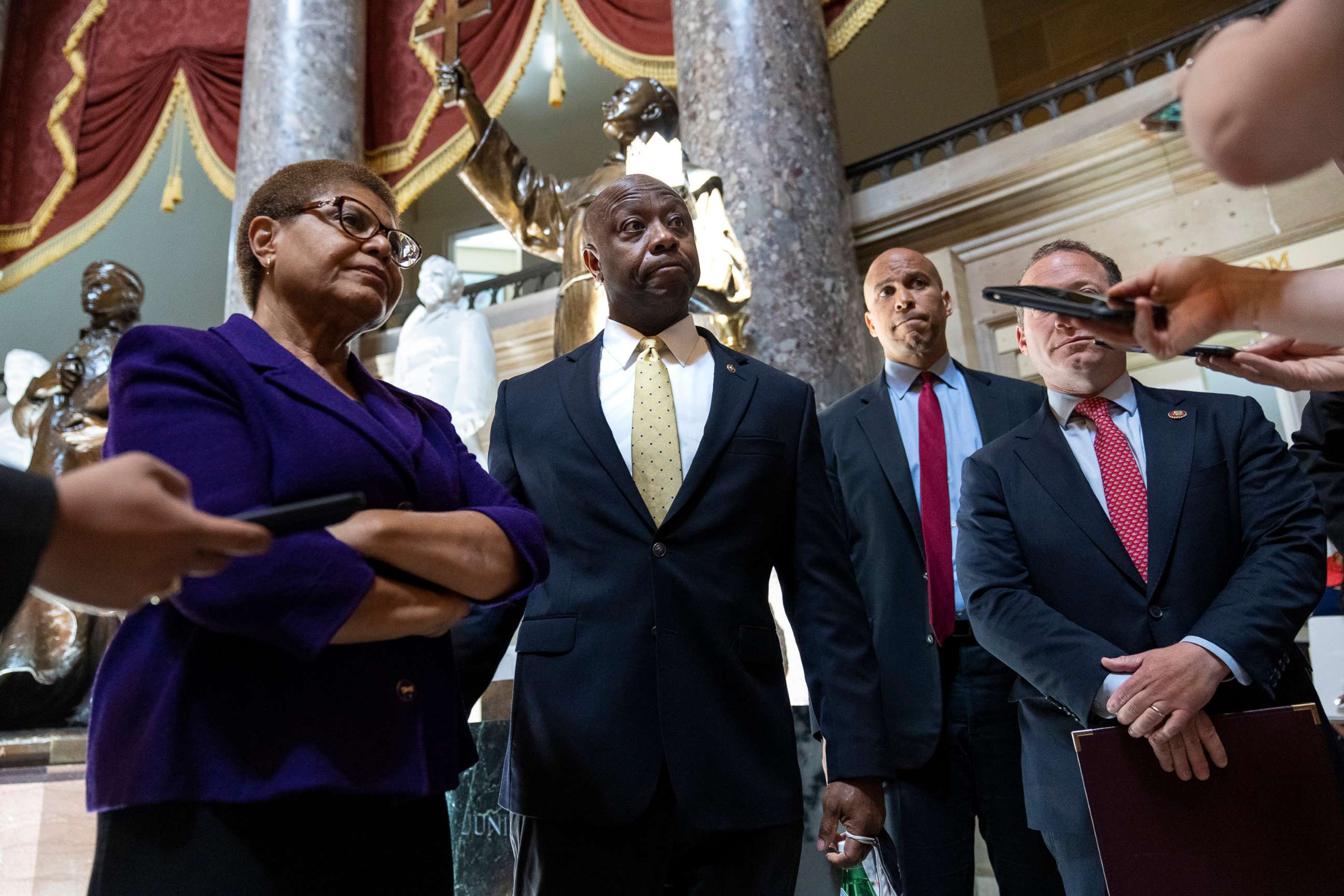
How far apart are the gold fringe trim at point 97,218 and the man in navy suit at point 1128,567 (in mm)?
7711

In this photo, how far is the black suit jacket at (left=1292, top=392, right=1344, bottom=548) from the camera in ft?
7.30

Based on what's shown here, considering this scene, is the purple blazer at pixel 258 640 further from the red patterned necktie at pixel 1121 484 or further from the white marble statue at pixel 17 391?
the white marble statue at pixel 17 391

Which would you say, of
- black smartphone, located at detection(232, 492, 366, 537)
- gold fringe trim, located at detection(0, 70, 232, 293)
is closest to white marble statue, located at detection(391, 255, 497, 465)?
Result: gold fringe trim, located at detection(0, 70, 232, 293)

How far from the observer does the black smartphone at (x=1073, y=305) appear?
1214 millimetres

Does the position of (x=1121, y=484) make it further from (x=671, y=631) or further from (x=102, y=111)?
(x=102, y=111)

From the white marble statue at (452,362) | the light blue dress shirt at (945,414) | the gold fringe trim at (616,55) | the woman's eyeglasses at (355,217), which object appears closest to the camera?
the woman's eyeglasses at (355,217)

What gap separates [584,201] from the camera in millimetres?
4078

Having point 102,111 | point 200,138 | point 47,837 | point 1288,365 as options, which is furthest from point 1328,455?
point 102,111

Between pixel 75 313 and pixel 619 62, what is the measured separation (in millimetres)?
7549

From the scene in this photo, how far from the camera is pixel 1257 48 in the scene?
91 cm

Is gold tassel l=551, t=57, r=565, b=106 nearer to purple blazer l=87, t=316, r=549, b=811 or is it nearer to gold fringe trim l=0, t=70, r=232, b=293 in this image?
gold fringe trim l=0, t=70, r=232, b=293

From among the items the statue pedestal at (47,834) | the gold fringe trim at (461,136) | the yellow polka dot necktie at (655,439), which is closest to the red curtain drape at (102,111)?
the gold fringe trim at (461,136)

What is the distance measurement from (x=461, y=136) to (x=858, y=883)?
6480 mm

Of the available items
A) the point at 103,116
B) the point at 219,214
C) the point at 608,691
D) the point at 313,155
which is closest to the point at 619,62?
the point at 313,155
